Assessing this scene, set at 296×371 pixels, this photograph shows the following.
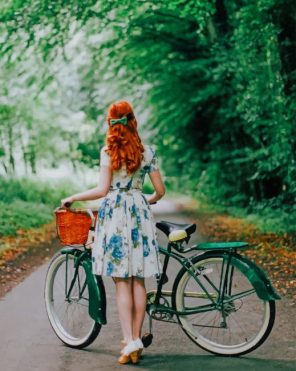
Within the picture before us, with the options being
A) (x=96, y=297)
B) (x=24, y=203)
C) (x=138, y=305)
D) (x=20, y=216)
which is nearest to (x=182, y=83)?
(x=24, y=203)

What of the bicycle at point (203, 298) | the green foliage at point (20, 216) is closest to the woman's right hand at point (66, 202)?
the bicycle at point (203, 298)

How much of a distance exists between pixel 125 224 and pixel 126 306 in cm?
66

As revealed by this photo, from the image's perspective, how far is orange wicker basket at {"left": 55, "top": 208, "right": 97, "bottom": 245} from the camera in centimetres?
484

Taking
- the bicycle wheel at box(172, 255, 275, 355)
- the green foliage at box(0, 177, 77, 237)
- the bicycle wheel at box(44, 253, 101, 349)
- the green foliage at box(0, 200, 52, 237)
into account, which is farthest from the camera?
the green foliage at box(0, 177, 77, 237)

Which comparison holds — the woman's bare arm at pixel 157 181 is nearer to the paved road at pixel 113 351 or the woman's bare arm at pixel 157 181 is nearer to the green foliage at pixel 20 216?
the paved road at pixel 113 351

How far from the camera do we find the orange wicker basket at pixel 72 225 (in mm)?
4844

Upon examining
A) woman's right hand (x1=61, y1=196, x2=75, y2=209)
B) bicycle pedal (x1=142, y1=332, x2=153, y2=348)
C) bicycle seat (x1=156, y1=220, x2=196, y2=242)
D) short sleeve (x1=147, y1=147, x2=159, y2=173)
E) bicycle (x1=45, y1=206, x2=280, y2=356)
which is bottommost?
bicycle pedal (x1=142, y1=332, x2=153, y2=348)

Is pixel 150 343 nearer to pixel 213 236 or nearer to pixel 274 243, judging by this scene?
pixel 274 243

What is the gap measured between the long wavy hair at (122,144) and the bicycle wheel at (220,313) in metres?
0.98

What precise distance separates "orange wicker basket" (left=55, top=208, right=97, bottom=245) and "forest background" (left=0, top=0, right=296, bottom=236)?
7.03m

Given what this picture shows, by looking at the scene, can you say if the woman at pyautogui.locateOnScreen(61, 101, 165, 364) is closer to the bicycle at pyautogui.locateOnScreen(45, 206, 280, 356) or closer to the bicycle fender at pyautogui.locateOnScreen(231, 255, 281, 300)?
the bicycle at pyautogui.locateOnScreen(45, 206, 280, 356)

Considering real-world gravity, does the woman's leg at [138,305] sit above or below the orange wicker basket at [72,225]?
below

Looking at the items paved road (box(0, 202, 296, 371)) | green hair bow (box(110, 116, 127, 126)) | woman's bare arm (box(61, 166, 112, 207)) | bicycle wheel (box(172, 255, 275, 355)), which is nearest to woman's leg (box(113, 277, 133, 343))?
paved road (box(0, 202, 296, 371))

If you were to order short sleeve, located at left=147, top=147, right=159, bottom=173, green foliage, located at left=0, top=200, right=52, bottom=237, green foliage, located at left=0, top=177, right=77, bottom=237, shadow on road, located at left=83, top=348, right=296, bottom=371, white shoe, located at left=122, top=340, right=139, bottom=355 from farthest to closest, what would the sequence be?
green foliage, located at left=0, top=177, right=77, bottom=237 < green foliage, located at left=0, top=200, right=52, bottom=237 < short sleeve, located at left=147, top=147, right=159, bottom=173 < white shoe, located at left=122, top=340, right=139, bottom=355 < shadow on road, located at left=83, top=348, right=296, bottom=371
